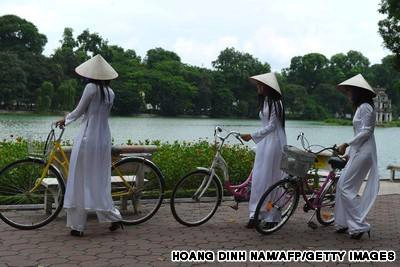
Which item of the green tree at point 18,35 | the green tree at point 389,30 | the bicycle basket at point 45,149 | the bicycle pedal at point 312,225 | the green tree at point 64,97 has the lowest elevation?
the bicycle pedal at point 312,225

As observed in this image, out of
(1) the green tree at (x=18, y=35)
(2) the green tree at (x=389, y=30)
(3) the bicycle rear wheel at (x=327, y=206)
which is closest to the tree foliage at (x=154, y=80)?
(1) the green tree at (x=18, y=35)

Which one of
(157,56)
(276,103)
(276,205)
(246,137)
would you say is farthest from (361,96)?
(157,56)

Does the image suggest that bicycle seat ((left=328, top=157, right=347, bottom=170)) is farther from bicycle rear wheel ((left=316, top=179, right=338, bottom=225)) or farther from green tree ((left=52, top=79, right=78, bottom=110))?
green tree ((left=52, top=79, right=78, bottom=110))

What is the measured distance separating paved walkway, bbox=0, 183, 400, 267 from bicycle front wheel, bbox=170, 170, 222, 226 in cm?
13

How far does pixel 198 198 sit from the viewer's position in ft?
21.9

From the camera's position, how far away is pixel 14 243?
18.0ft

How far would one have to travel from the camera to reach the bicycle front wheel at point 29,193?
6.18m

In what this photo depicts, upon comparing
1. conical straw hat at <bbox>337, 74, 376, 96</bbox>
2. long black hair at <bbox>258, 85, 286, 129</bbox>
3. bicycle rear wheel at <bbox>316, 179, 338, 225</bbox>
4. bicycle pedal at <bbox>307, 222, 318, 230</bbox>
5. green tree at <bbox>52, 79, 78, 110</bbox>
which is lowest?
bicycle pedal at <bbox>307, 222, 318, 230</bbox>

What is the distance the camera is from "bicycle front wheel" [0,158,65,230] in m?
6.18

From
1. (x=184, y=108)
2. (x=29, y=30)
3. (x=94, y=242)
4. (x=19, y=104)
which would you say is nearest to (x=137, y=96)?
(x=184, y=108)

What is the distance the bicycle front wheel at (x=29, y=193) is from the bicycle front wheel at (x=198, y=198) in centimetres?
141

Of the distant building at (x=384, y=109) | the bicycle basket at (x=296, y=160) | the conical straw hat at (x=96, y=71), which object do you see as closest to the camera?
the conical straw hat at (x=96, y=71)

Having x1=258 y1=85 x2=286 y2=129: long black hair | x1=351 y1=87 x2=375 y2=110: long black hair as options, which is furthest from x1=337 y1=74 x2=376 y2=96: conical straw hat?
x1=258 y1=85 x2=286 y2=129: long black hair

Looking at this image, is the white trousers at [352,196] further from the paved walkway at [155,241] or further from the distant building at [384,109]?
the distant building at [384,109]
